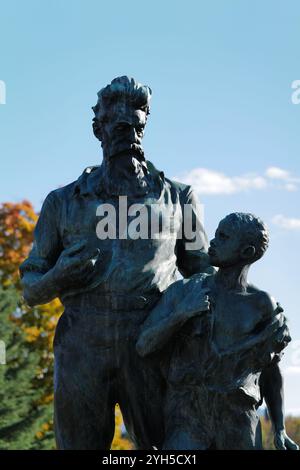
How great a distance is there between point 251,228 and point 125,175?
97cm

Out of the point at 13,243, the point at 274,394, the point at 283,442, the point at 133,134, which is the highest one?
the point at 13,243

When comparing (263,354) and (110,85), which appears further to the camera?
(110,85)

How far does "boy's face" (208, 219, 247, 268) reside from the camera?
591 cm

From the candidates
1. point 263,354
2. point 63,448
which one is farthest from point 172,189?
point 63,448

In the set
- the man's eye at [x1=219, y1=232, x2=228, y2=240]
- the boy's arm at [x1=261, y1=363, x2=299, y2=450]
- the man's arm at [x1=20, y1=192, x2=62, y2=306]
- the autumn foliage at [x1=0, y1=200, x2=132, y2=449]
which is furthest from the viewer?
the autumn foliage at [x1=0, y1=200, x2=132, y2=449]

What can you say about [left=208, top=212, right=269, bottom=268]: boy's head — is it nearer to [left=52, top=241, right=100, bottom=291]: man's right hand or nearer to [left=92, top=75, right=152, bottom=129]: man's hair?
[left=52, top=241, right=100, bottom=291]: man's right hand

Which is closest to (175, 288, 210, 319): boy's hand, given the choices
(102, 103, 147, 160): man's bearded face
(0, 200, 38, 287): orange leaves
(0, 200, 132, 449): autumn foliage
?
(102, 103, 147, 160): man's bearded face

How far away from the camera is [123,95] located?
6.33m

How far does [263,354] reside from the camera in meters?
5.89

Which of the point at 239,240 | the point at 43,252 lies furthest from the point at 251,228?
the point at 43,252

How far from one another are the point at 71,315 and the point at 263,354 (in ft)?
3.93

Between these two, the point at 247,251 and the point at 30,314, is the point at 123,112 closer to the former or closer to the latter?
the point at 247,251
